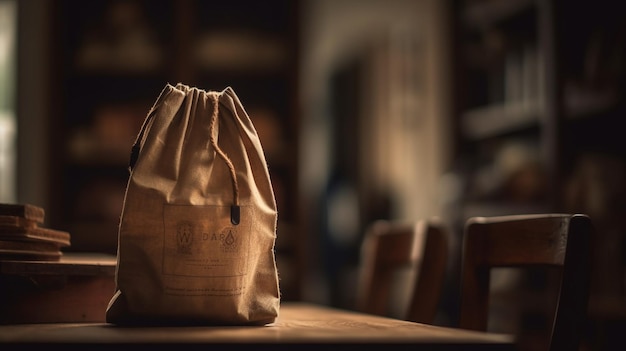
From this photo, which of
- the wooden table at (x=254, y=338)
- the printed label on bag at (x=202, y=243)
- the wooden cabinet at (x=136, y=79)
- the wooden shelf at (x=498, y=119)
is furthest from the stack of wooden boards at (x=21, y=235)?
the wooden cabinet at (x=136, y=79)

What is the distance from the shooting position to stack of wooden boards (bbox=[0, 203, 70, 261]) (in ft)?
3.69

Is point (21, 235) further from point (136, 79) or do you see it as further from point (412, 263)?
point (136, 79)

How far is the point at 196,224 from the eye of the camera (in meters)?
0.99

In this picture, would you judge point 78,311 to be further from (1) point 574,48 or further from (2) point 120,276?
(1) point 574,48

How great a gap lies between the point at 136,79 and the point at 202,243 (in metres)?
3.09

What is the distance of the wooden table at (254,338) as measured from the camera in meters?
0.81

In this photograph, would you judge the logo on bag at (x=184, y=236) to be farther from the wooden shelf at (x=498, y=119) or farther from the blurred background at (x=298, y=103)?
the wooden shelf at (x=498, y=119)

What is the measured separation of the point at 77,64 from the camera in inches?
151

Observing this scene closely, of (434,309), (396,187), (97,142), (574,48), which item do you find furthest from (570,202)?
(396,187)

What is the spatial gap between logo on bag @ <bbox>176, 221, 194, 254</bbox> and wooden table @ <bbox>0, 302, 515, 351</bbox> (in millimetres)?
95

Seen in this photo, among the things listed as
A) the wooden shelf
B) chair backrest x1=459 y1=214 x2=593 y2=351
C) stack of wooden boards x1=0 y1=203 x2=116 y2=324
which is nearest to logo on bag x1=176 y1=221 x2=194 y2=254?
stack of wooden boards x1=0 y1=203 x2=116 y2=324

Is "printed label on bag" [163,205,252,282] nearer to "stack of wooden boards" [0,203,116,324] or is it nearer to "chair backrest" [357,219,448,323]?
"stack of wooden boards" [0,203,116,324]

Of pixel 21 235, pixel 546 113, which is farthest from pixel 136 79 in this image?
pixel 21 235

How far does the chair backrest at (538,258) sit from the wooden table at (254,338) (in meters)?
0.19
